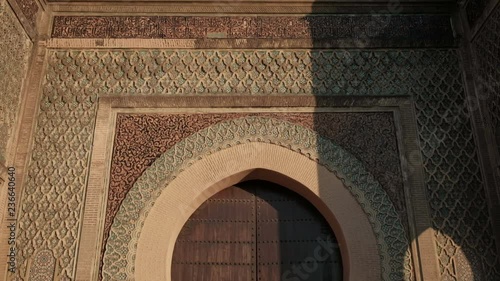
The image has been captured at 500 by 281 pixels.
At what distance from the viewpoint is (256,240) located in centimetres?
350

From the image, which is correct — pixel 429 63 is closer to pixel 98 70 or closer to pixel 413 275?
pixel 413 275

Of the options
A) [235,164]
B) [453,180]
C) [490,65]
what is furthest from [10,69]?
[490,65]

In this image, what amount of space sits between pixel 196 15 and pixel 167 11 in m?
0.21

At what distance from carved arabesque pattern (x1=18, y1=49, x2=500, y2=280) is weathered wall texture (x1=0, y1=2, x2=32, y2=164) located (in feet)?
0.59

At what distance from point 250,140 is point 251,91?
0.37 meters

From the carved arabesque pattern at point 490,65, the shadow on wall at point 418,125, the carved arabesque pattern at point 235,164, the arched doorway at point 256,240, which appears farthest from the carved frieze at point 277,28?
the arched doorway at point 256,240

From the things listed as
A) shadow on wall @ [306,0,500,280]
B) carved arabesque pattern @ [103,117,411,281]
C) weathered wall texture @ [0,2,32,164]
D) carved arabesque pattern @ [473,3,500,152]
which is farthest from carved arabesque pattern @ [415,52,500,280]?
weathered wall texture @ [0,2,32,164]

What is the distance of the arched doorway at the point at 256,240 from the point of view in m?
3.42

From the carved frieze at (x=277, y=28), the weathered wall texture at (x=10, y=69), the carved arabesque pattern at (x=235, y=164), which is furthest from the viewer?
the carved frieze at (x=277, y=28)

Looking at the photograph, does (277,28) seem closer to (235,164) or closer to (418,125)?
(235,164)

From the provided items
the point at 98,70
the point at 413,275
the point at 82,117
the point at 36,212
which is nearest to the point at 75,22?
the point at 98,70

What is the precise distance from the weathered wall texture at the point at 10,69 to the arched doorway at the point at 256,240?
1288 mm

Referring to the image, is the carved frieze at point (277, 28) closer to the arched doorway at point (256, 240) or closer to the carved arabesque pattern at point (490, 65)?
the carved arabesque pattern at point (490, 65)

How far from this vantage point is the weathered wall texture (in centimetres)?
337
